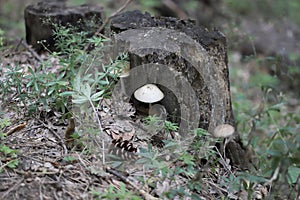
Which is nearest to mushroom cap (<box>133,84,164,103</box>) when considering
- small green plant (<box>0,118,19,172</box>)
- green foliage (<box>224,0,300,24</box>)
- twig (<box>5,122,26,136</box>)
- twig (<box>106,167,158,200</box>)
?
twig (<box>106,167,158,200</box>)

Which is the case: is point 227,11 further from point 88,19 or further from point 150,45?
point 150,45

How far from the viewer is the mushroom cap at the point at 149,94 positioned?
3613 mm

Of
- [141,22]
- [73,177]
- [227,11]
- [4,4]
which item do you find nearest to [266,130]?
[141,22]

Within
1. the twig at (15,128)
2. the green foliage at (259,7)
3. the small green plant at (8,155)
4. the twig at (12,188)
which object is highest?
the green foliage at (259,7)

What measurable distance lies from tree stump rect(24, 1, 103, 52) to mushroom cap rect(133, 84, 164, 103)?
168 centimetres

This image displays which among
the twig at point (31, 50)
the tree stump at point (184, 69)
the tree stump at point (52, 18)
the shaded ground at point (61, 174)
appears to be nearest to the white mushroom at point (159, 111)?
the tree stump at point (184, 69)

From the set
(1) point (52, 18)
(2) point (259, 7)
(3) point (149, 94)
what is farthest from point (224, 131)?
(2) point (259, 7)

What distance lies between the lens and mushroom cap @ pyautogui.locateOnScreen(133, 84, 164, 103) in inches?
142

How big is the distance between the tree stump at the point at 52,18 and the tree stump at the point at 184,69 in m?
1.32

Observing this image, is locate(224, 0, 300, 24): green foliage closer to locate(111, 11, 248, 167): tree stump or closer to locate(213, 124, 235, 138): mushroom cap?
locate(111, 11, 248, 167): tree stump

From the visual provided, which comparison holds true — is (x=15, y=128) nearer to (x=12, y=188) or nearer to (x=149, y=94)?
(x=12, y=188)

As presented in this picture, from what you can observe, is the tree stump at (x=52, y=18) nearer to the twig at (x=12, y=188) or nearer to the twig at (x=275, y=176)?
the twig at (x=12, y=188)

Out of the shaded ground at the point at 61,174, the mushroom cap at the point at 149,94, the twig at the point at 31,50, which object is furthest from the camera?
the twig at the point at 31,50

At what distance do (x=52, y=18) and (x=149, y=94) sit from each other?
2133 millimetres
